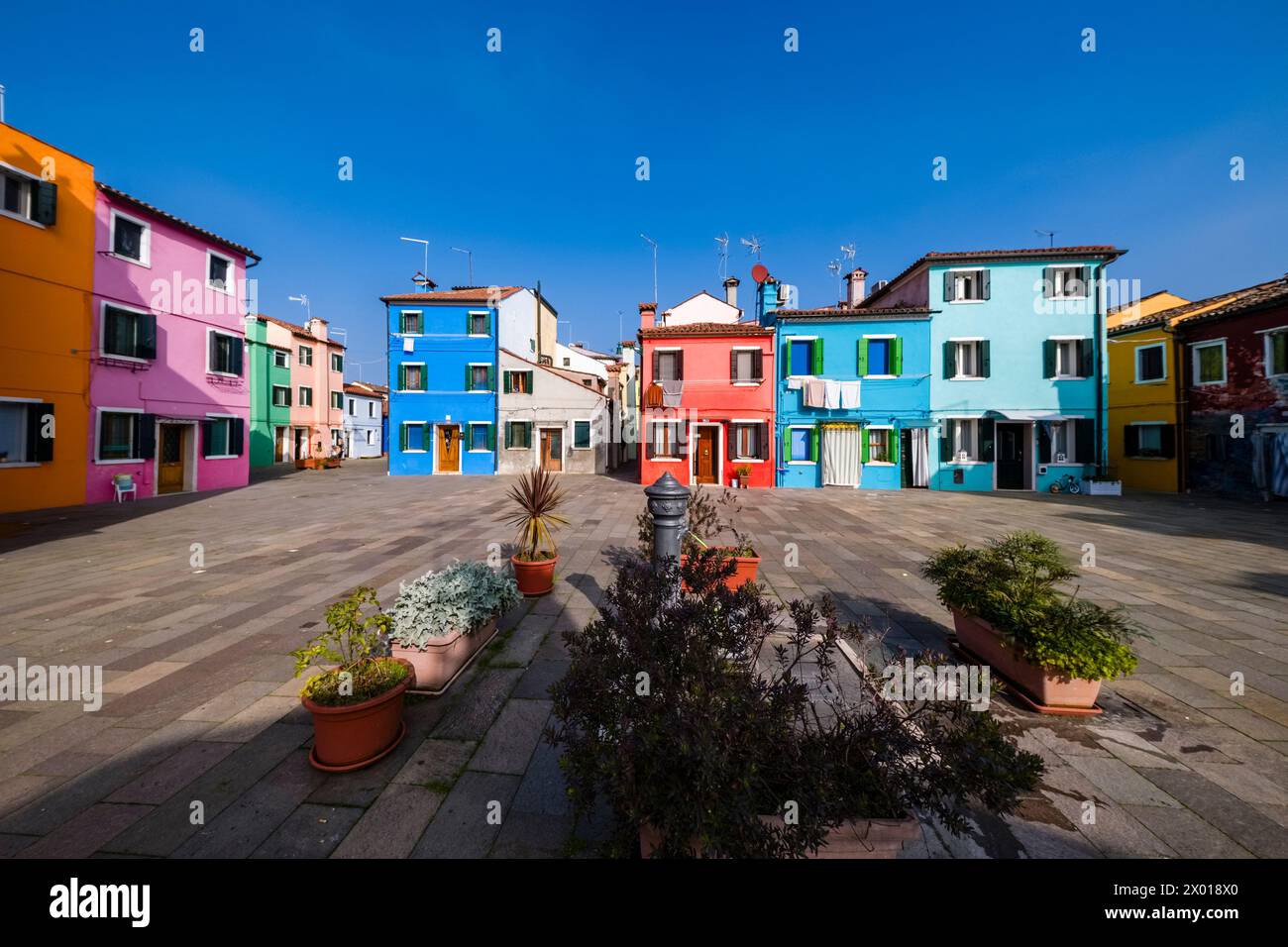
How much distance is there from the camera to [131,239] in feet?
48.4

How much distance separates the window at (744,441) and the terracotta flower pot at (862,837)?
60.3 ft

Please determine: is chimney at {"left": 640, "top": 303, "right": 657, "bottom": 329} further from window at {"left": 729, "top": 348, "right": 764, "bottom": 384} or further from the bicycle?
the bicycle

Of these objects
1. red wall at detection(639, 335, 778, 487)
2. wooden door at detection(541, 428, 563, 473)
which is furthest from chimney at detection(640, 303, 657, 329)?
wooden door at detection(541, 428, 563, 473)

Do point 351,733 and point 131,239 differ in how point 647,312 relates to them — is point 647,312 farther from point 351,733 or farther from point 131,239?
point 351,733

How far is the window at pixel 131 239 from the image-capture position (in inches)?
560

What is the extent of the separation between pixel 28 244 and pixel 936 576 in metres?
21.6

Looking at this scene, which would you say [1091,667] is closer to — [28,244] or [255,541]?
[255,541]

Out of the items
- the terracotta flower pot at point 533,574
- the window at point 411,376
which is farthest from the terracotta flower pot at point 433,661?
the window at point 411,376

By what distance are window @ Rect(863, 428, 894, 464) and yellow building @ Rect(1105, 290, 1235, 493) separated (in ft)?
29.6

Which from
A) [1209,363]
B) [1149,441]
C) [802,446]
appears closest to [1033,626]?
[802,446]

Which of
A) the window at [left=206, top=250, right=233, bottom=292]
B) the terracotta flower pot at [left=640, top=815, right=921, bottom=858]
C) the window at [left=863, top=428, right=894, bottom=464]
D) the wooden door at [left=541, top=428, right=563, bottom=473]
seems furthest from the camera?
the wooden door at [left=541, top=428, right=563, bottom=473]

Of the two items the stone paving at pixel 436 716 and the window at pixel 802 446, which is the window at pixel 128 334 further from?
the window at pixel 802 446

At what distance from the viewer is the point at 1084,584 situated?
6559mm

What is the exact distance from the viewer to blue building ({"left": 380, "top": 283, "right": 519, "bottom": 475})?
986 inches
